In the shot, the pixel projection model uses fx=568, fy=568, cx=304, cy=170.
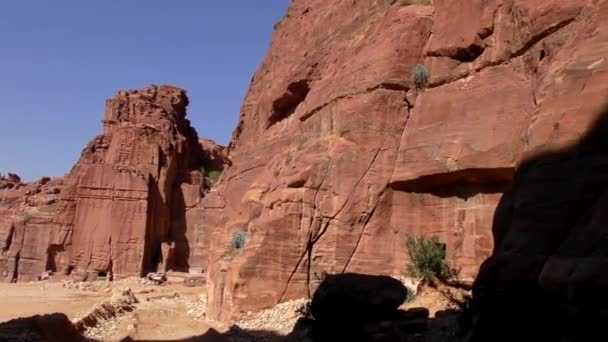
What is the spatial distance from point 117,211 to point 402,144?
34.2 meters

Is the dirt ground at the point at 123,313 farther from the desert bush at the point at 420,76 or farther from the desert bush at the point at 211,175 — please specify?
the desert bush at the point at 211,175

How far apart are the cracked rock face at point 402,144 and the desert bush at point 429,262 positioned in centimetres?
33

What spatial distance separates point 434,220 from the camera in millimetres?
17125

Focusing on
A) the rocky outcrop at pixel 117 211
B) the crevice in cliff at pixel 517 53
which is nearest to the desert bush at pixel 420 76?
the crevice in cliff at pixel 517 53

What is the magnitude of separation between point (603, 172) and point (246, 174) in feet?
69.2

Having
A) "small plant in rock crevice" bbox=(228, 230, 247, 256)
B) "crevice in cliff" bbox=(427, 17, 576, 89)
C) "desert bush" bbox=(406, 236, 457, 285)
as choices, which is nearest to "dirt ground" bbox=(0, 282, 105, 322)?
"small plant in rock crevice" bbox=(228, 230, 247, 256)

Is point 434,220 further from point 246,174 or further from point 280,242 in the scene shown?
point 246,174

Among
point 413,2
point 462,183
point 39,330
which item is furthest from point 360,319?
point 413,2

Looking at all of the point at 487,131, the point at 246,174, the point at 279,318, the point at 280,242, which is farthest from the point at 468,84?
the point at 246,174

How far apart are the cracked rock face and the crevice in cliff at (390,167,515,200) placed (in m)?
0.04

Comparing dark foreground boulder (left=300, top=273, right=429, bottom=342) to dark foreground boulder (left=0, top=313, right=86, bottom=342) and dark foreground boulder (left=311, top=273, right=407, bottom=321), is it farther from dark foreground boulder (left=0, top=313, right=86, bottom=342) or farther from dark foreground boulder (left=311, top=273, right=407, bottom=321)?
Answer: dark foreground boulder (left=0, top=313, right=86, bottom=342)

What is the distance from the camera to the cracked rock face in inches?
587

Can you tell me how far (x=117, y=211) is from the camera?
46.8 m

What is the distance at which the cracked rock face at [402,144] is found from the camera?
48.9ft
